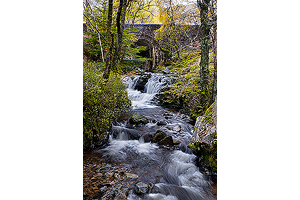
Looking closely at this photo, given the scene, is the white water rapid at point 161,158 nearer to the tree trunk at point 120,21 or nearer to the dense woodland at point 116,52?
the dense woodland at point 116,52

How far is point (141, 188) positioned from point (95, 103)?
4.47ft

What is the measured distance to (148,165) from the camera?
86.6 inches

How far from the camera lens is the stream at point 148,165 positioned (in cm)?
165

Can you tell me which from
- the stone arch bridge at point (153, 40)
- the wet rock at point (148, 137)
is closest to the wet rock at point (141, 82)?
the stone arch bridge at point (153, 40)

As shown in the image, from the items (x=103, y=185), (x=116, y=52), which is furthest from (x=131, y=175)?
(x=116, y=52)

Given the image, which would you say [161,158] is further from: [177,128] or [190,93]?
[190,93]

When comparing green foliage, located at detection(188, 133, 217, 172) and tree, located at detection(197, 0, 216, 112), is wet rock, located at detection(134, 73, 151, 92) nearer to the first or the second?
tree, located at detection(197, 0, 216, 112)

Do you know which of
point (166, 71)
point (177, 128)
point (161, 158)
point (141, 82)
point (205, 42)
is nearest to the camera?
point (161, 158)

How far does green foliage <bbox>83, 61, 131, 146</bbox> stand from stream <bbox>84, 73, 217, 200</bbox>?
0.29 m

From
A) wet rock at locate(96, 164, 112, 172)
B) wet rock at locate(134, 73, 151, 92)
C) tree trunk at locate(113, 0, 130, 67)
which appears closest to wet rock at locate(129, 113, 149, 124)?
tree trunk at locate(113, 0, 130, 67)
